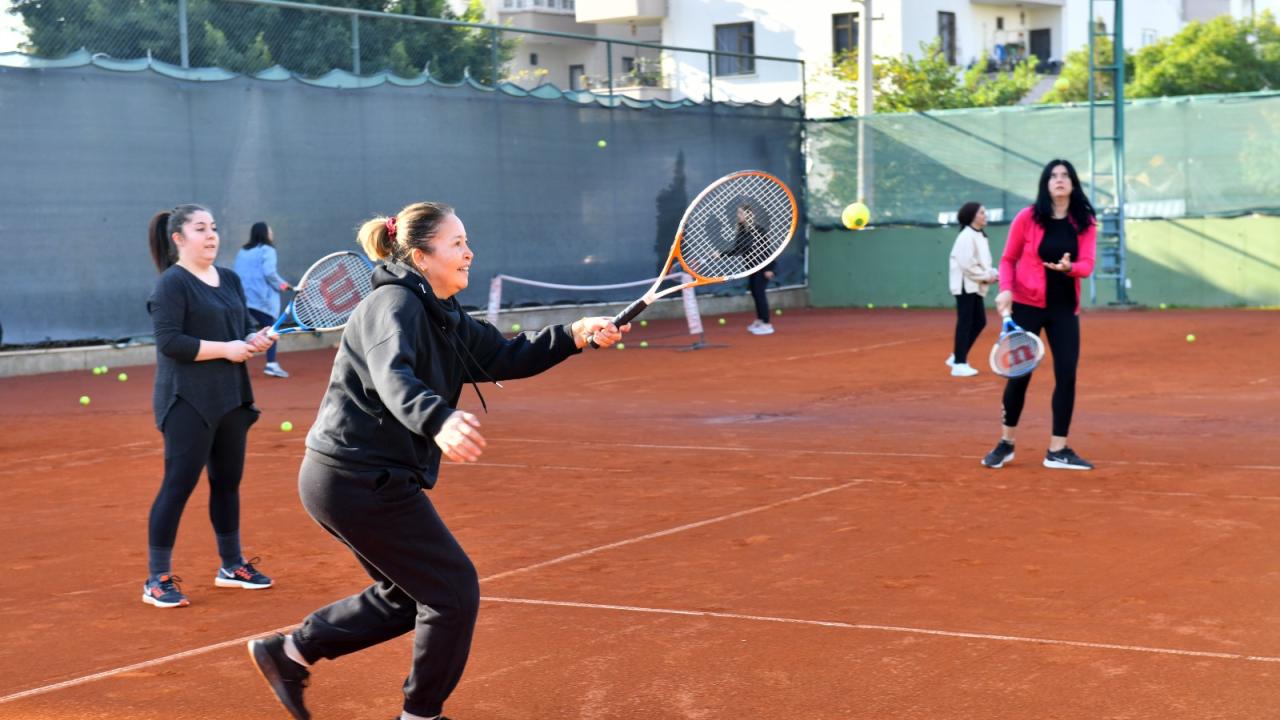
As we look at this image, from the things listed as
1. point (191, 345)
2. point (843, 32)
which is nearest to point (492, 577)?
point (191, 345)

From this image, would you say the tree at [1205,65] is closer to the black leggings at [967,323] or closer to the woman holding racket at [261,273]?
the black leggings at [967,323]

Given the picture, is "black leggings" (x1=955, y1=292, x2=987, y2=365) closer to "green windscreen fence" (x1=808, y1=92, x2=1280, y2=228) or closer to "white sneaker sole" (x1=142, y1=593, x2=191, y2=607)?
"green windscreen fence" (x1=808, y1=92, x2=1280, y2=228)

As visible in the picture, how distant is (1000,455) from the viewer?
8820 mm

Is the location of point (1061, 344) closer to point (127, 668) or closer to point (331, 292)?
point (331, 292)

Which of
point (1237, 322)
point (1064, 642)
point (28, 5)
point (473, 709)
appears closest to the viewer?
point (473, 709)

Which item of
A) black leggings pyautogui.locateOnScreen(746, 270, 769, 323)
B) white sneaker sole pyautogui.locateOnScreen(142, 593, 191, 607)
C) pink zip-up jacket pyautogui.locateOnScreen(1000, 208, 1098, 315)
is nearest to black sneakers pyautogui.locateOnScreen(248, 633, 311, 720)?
white sneaker sole pyautogui.locateOnScreen(142, 593, 191, 607)

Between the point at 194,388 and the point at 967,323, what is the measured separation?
9502mm

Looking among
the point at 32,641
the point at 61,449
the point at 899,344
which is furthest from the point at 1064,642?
the point at 899,344

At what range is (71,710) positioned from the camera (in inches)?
184

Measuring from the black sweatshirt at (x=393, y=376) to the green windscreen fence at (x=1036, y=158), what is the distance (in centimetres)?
1969

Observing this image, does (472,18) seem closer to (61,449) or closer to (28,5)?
(28,5)

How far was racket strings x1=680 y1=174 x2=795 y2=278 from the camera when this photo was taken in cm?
638

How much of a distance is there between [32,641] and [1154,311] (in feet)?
61.9

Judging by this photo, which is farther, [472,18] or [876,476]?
[472,18]
